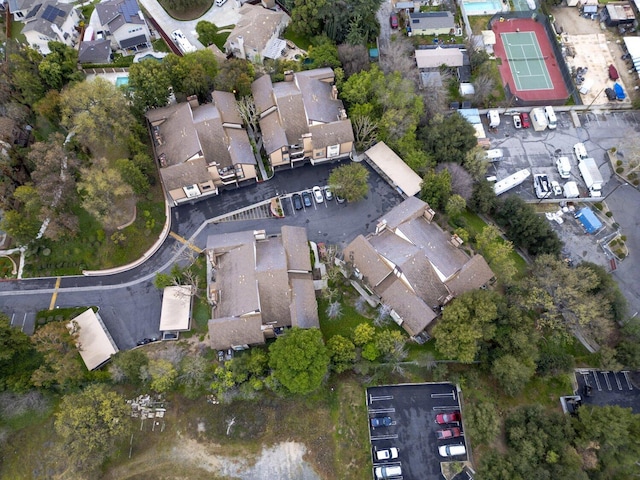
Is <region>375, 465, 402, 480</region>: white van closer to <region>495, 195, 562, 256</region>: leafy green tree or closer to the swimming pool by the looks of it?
<region>495, 195, 562, 256</region>: leafy green tree

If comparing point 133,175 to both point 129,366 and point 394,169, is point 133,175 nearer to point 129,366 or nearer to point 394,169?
point 129,366

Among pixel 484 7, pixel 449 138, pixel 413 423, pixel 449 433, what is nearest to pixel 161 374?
pixel 413 423

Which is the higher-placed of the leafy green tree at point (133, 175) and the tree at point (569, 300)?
the leafy green tree at point (133, 175)

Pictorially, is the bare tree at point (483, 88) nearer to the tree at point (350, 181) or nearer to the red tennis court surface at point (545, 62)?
the red tennis court surface at point (545, 62)

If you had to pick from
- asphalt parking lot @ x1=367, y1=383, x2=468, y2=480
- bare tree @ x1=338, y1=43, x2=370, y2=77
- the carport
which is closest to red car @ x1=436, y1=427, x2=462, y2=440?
asphalt parking lot @ x1=367, y1=383, x2=468, y2=480

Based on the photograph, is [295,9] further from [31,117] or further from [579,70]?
[579,70]

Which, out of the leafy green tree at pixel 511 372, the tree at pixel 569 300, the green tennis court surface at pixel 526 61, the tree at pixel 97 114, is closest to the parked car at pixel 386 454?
the leafy green tree at pixel 511 372
